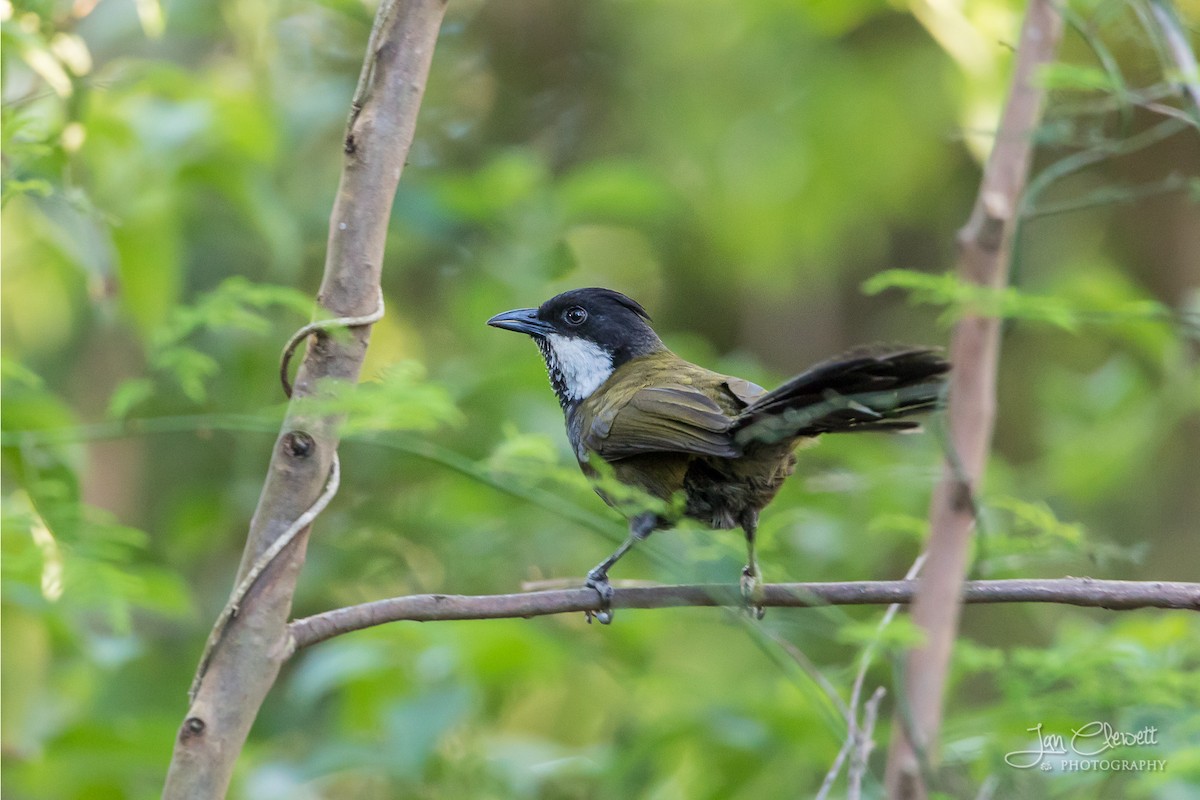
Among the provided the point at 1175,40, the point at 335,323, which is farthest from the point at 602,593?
the point at 1175,40

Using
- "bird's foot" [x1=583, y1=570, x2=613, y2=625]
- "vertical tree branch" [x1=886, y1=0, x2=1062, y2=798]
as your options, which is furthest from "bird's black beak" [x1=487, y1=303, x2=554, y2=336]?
"vertical tree branch" [x1=886, y1=0, x2=1062, y2=798]

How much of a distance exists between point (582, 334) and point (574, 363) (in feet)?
0.32

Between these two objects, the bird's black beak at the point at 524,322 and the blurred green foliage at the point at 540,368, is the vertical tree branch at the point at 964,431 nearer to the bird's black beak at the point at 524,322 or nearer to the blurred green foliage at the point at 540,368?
the blurred green foliage at the point at 540,368

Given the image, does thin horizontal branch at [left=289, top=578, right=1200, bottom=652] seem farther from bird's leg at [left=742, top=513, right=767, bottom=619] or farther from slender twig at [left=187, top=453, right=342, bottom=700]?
bird's leg at [left=742, top=513, right=767, bottom=619]

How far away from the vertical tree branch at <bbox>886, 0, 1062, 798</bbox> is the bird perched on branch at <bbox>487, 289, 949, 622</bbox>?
0.73 feet

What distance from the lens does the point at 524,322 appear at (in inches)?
152

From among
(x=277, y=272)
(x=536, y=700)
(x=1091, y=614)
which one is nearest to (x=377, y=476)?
(x=277, y=272)

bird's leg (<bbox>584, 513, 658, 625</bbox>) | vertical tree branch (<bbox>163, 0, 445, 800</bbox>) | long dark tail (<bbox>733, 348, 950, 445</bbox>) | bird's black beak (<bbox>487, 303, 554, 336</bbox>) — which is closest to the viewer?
vertical tree branch (<bbox>163, 0, 445, 800</bbox>)

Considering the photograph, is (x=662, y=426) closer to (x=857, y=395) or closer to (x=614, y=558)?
(x=614, y=558)

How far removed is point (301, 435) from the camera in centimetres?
178

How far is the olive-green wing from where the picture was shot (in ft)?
9.12

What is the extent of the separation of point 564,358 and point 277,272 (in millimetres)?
1268

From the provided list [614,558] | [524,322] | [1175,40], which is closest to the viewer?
[1175,40]

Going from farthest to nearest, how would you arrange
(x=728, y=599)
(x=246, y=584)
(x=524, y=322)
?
(x=524, y=322), (x=728, y=599), (x=246, y=584)
